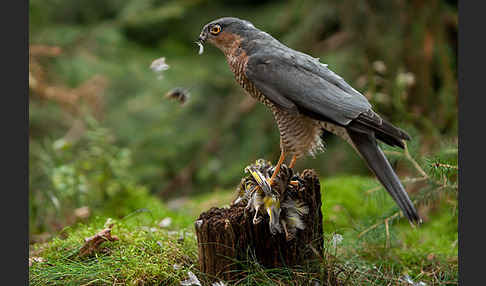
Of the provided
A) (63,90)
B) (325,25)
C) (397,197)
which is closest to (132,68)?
(63,90)

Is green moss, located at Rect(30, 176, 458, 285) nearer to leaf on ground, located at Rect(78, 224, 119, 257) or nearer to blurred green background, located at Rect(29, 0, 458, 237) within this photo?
leaf on ground, located at Rect(78, 224, 119, 257)

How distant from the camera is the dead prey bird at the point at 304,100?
276 cm

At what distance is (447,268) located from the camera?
349 centimetres

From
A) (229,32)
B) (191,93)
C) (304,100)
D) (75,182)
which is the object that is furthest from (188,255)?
(191,93)

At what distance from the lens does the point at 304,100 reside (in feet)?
9.32

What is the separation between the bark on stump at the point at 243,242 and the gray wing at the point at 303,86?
0.58m

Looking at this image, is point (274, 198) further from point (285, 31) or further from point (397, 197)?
point (285, 31)

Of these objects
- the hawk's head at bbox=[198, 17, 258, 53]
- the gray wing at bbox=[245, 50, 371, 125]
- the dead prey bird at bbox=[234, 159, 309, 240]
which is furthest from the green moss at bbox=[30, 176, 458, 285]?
the hawk's head at bbox=[198, 17, 258, 53]

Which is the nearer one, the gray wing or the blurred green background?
the gray wing

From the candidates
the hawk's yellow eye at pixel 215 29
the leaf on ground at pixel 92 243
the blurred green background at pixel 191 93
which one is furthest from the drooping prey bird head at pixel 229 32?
the blurred green background at pixel 191 93

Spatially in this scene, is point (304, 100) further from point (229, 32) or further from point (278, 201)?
point (229, 32)

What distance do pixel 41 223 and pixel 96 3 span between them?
15.2 ft

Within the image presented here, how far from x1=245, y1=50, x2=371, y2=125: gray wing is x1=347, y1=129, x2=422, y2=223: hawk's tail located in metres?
0.16

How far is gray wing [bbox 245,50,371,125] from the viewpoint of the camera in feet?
9.17
